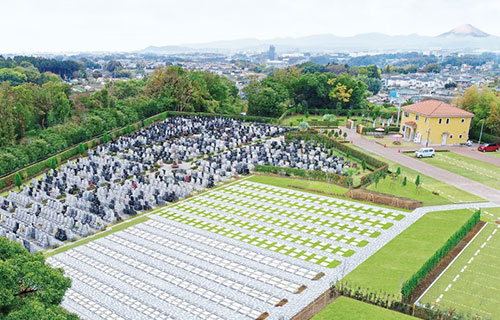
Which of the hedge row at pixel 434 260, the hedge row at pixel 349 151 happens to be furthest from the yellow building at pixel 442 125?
the hedge row at pixel 434 260

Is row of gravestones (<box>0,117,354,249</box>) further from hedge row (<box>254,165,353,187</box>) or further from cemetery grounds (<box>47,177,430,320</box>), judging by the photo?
cemetery grounds (<box>47,177,430,320</box>)

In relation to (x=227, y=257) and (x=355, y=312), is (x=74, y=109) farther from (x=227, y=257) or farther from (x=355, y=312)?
(x=355, y=312)

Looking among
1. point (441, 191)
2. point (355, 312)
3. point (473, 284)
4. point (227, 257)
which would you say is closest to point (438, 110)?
point (441, 191)

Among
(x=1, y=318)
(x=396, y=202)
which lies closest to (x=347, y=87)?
(x=396, y=202)

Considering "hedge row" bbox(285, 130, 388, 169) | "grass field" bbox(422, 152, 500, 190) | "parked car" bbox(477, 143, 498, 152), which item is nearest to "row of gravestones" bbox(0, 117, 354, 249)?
"hedge row" bbox(285, 130, 388, 169)

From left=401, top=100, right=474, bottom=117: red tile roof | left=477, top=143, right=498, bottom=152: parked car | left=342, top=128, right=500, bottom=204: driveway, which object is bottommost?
left=342, top=128, right=500, bottom=204: driveway

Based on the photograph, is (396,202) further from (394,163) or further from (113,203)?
(113,203)
